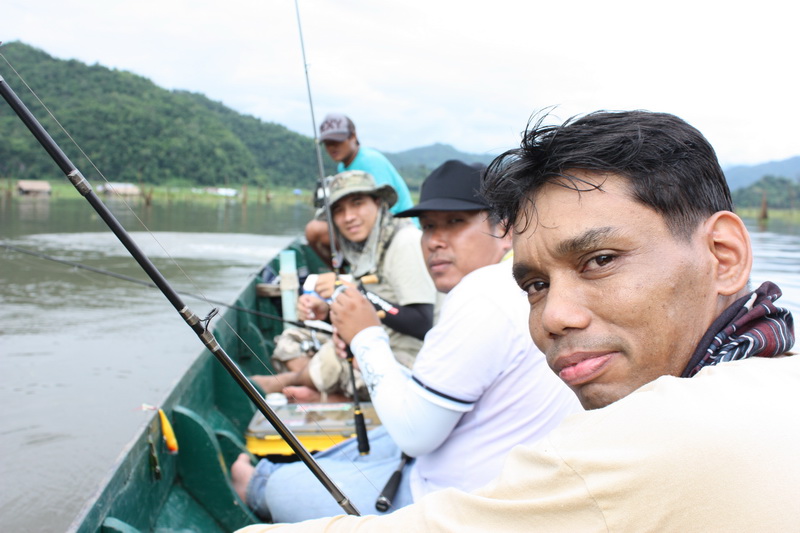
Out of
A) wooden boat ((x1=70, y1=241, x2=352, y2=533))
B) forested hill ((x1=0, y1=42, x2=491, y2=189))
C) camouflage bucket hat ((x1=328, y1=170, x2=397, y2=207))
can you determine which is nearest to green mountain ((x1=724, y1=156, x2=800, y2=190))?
forested hill ((x1=0, y1=42, x2=491, y2=189))

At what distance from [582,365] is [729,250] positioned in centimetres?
34

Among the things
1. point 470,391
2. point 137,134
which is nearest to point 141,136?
point 137,134

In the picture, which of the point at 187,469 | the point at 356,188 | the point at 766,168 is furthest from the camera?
the point at 766,168

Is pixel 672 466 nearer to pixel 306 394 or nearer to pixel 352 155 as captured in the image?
pixel 306 394

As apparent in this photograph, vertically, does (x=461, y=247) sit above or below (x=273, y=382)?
above

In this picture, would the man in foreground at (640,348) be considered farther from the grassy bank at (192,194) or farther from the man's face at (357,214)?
the grassy bank at (192,194)

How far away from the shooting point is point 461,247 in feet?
9.10

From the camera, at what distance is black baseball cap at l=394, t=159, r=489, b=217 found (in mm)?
2730

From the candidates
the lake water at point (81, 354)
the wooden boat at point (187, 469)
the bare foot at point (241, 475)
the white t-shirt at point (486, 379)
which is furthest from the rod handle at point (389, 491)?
the lake water at point (81, 354)

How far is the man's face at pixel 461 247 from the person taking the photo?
275 centimetres

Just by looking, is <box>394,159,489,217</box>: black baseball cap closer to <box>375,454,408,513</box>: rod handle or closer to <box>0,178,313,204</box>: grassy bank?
<box>375,454,408,513</box>: rod handle

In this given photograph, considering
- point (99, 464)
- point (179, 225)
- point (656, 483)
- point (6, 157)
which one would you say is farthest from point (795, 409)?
point (6, 157)

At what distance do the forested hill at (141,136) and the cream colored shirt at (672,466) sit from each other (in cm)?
180

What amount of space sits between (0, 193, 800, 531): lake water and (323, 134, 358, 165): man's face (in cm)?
200
